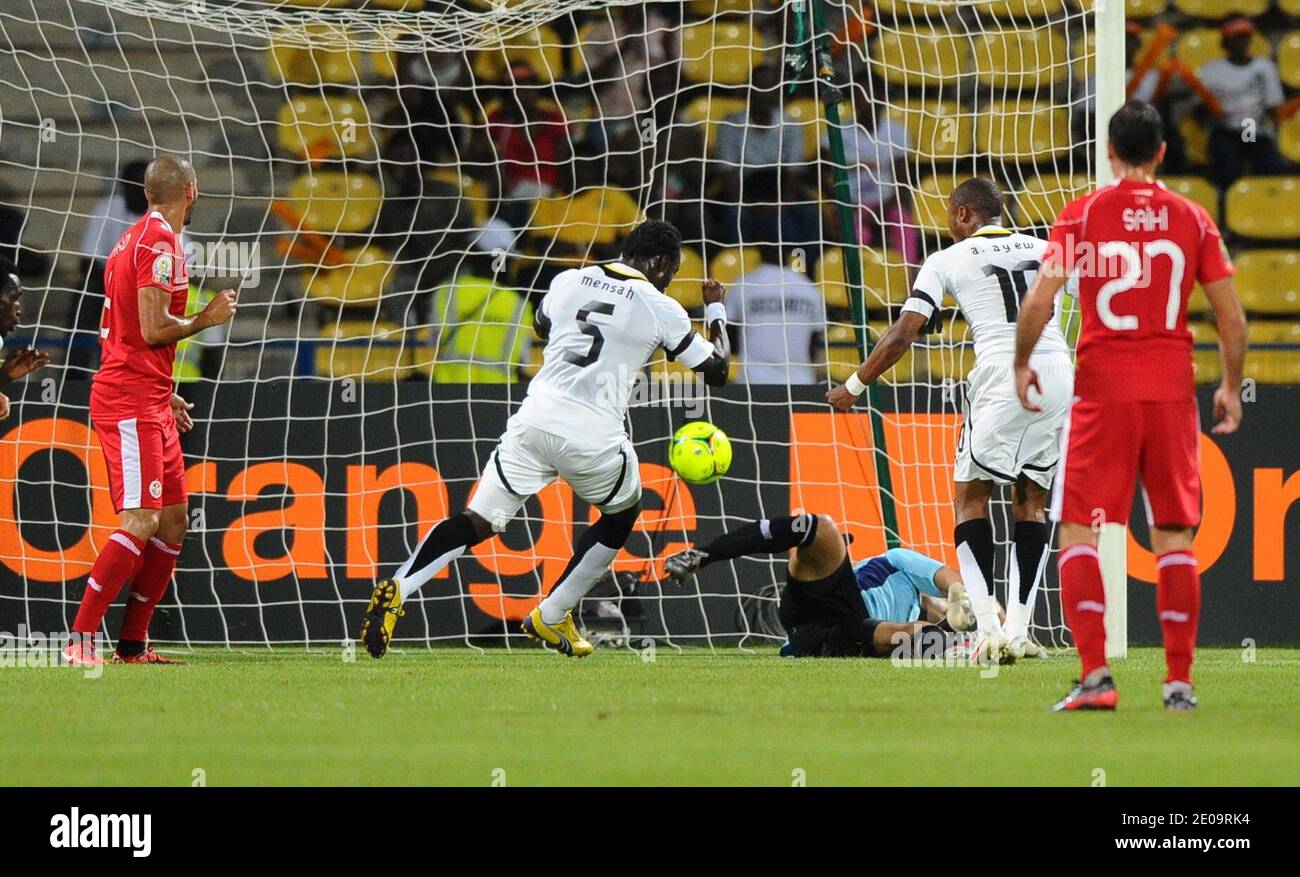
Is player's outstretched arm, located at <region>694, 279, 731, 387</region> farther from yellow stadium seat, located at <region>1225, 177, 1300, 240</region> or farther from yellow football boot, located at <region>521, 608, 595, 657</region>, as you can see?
yellow stadium seat, located at <region>1225, 177, 1300, 240</region>

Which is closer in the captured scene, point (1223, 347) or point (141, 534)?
point (1223, 347)

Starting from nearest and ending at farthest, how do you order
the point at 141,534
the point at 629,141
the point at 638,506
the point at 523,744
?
the point at 523,744 < the point at 141,534 < the point at 638,506 < the point at 629,141

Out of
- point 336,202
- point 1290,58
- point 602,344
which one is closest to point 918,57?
point 1290,58

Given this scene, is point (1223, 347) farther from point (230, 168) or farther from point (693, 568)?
point (230, 168)

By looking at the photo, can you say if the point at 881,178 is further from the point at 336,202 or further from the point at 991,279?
the point at 991,279

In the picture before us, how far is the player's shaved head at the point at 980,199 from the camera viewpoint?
798cm

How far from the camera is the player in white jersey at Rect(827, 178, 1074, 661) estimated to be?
7.76 metres

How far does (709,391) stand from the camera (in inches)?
385

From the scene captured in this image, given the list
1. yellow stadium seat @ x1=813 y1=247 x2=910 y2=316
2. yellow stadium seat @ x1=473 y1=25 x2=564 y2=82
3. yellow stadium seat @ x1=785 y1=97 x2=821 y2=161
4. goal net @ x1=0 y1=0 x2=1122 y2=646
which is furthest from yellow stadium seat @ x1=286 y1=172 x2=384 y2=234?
yellow stadium seat @ x1=813 y1=247 x2=910 y2=316

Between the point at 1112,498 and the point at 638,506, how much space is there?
10.2 feet

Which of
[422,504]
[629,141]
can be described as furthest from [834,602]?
[629,141]

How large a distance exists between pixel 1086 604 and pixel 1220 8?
9165 millimetres

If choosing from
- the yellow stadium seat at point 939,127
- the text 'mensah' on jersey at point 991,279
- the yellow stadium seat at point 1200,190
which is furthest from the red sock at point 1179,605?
the yellow stadium seat at point 1200,190

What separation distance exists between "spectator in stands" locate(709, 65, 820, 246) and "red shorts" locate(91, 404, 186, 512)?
4.85m
